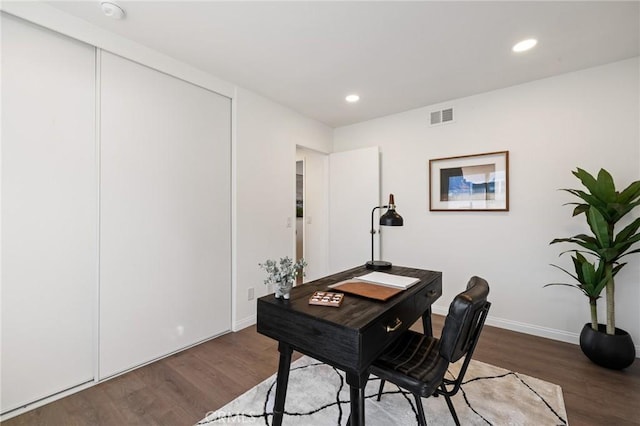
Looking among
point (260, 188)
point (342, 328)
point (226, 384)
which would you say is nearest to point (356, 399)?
point (342, 328)

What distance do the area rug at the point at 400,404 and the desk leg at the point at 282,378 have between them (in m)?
0.26

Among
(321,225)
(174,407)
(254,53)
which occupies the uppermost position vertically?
(254,53)

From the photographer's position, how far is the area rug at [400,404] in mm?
1593

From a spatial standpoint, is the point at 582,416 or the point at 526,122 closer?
the point at 582,416

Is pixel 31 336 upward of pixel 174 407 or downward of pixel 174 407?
upward

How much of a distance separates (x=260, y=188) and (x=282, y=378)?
210 cm

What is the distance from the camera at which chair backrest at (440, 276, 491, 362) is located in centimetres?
114

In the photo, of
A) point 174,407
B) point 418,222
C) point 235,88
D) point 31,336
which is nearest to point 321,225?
point 418,222

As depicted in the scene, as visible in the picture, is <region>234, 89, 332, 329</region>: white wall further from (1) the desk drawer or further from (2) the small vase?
(1) the desk drawer

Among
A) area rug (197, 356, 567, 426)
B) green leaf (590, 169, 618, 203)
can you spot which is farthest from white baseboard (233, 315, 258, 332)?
green leaf (590, 169, 618, 203)

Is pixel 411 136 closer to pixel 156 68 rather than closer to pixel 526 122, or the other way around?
pixel 526 122

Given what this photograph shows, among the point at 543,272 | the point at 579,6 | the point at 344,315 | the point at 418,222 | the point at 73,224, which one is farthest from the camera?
the point at 418,222

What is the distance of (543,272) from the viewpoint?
8.85 feet

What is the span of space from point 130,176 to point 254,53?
4.60 ft
